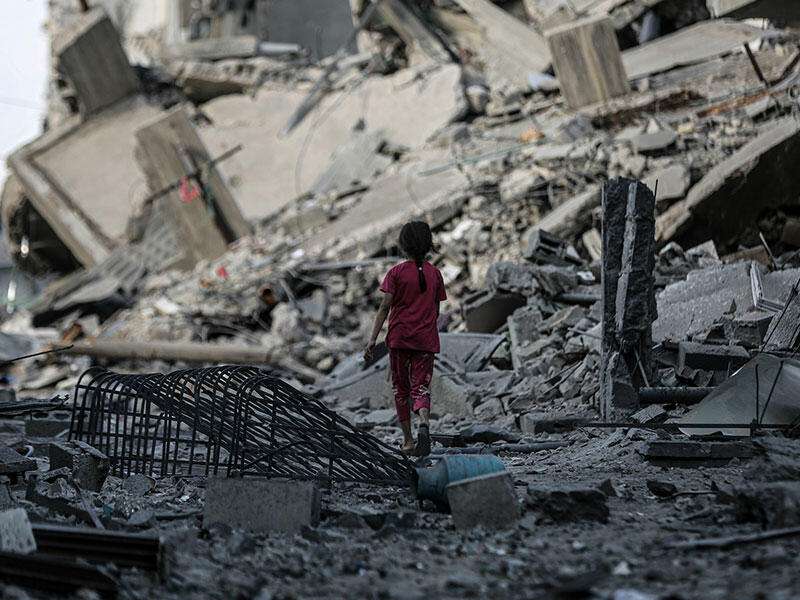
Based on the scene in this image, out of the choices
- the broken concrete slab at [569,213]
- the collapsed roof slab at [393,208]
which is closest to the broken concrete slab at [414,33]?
the collapsed roof slab at [393,208]

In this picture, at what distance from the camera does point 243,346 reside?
10.3 m

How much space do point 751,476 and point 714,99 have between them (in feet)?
29.2

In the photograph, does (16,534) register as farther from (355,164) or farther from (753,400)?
(355,164)

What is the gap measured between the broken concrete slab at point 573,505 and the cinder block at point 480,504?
0.42 feet

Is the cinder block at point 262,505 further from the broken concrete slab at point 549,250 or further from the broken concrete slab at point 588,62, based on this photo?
the broken concrete slab at point 588,62

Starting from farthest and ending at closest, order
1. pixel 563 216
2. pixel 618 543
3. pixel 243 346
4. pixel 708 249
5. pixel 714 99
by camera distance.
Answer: pixel 714 99 → pixel 243 346 → pixel 563 216 → pixel 708 249 → pixel 618 543

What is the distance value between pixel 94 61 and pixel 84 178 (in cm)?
207

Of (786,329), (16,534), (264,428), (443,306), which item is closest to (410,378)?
(264,428)

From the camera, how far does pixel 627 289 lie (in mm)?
5406

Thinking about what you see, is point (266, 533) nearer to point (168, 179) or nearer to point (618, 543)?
point (618, 543)

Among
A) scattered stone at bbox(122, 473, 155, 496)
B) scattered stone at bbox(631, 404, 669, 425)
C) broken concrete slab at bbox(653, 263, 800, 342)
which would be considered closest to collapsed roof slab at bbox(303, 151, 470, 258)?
broken concrete slab at bbox(653, 263, 800, 342)

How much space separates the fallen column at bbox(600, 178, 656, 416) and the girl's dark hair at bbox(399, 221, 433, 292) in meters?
1.08

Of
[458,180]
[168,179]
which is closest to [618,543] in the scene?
[458,180]

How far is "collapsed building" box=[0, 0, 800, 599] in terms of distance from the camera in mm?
3326
